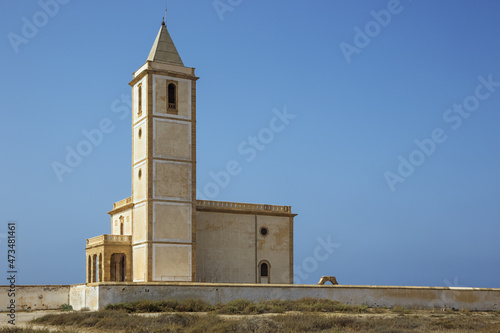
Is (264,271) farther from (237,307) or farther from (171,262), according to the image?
(237,307)

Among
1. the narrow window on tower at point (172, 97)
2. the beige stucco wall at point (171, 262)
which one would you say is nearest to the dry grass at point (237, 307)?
the beige stucco wall at point (171, 262)

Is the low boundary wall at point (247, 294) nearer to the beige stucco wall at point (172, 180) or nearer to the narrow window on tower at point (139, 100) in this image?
the beige stucco wall at point (172, 180)

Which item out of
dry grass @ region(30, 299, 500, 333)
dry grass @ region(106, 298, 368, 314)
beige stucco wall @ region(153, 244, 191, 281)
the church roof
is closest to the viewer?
dry grass @ region(30, 299, 500, 333)

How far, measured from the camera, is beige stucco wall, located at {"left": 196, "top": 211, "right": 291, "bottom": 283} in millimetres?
41719

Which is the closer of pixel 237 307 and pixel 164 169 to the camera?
pixel 237 307

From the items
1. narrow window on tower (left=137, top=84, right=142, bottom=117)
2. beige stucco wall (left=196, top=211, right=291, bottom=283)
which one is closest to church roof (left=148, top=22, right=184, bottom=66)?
narrow window on tower (left=137, top=84, right=142, bottom=117)

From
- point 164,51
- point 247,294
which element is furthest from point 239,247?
point 164,51

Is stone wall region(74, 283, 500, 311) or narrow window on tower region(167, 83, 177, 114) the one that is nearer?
stone wall region(74, 283, 500, 311)

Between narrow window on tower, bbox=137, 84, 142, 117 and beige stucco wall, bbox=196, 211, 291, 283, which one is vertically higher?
narrow window on tower, bbox=137, 84, 142, 117

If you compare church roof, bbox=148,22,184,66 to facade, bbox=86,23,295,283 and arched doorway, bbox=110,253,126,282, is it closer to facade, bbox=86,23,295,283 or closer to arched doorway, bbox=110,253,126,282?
facade, bbox=86,23,295,283

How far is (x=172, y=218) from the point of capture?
3962 centimetres

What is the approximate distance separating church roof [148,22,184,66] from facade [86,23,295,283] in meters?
0.07

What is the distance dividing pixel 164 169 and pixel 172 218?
298cm

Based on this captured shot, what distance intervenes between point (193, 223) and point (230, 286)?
9.67 metres
